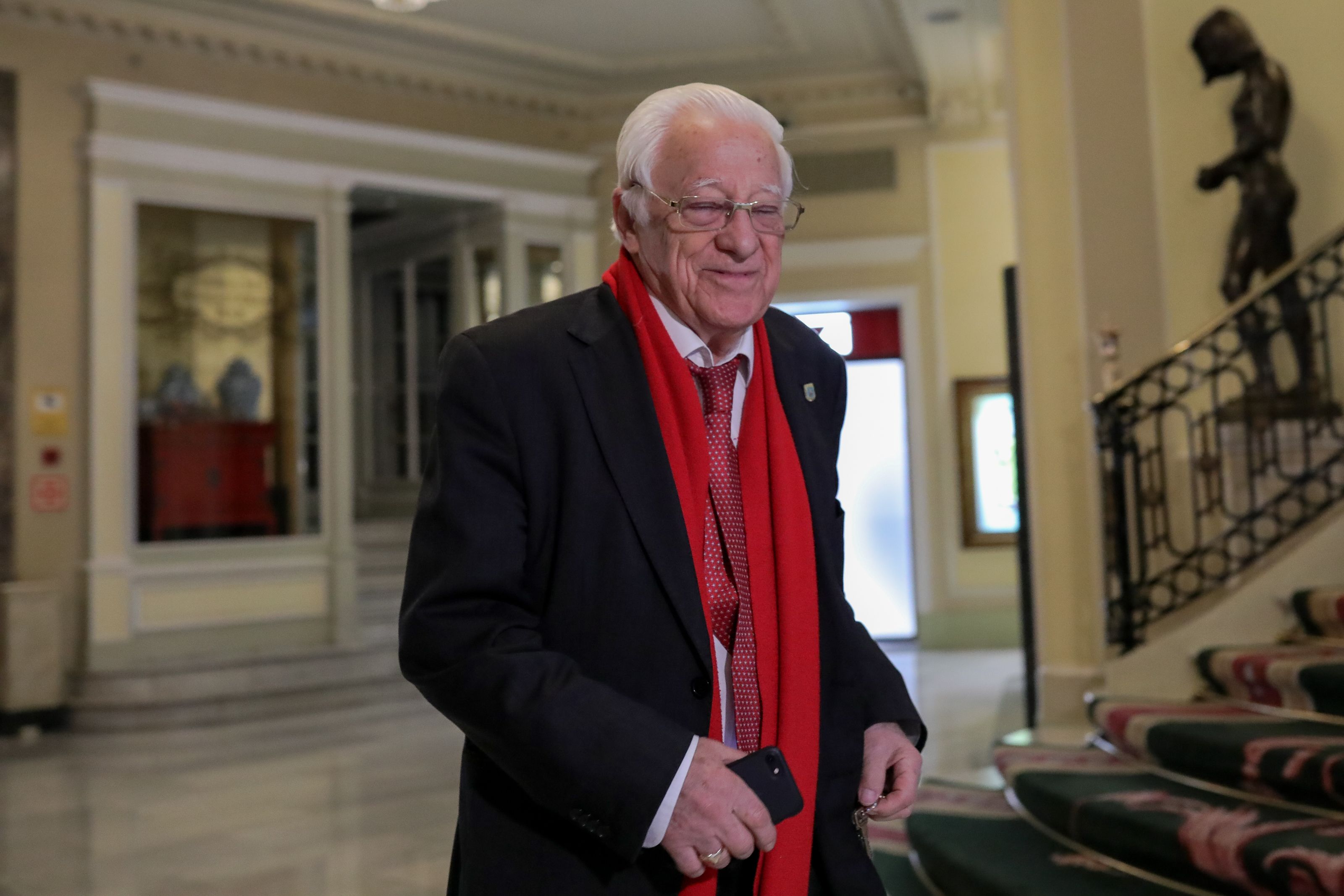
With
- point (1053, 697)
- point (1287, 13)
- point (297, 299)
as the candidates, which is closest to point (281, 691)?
point (297, 299)

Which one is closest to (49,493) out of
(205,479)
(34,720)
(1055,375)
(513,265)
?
(205,479)

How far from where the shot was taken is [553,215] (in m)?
9.82

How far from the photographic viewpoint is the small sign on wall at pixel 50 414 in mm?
7578

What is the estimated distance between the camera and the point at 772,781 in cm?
118

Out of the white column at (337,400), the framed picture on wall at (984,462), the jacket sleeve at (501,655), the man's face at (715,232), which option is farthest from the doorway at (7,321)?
the man's face at (715,232)

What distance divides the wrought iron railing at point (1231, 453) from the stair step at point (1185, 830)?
1.11 meters

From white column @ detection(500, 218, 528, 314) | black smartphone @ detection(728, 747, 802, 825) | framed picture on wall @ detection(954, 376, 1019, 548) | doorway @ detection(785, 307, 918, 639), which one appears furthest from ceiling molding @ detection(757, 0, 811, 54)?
black smartphone @ detection(728, 747, 802, 825)

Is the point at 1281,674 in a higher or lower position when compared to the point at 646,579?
lower

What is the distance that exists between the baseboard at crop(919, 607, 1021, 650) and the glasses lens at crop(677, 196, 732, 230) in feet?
29.6

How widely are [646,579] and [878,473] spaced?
31.0 feet

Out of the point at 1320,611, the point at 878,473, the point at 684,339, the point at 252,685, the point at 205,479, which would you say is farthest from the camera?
the point at 878,473

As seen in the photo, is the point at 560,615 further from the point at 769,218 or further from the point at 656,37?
the point at 656,37

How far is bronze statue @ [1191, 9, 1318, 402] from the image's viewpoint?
4.57 meters

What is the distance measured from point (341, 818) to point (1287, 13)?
5217 millimetres
